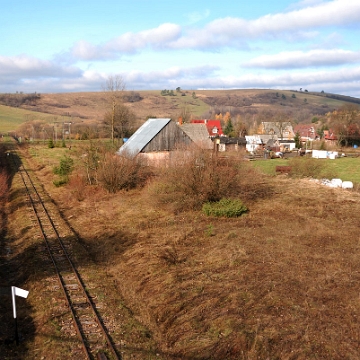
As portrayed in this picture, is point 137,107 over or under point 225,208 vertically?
over

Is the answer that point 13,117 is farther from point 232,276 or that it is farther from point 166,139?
point 232,276

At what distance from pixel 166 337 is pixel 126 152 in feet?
63.2

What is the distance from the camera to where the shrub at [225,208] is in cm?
1933

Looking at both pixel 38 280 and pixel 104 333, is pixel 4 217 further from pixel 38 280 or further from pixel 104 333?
pixel 104 333

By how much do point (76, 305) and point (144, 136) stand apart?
22998 mm

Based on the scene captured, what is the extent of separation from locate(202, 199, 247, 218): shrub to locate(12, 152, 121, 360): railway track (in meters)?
6.88

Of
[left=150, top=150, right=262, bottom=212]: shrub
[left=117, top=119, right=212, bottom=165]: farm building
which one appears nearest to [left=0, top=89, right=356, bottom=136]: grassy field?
[left=117, top=119, right=212, bottom=165]: farm building

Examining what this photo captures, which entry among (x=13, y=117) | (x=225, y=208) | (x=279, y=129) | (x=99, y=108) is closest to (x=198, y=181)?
(x=225, y=208)

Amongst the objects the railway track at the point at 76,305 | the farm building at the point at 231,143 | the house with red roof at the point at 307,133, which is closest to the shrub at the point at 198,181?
the railway track at the point at 76,305

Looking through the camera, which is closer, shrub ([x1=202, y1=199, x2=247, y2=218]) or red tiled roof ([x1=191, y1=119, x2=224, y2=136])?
shrub ([x1=202, y1=199, x2=247, y2=218])


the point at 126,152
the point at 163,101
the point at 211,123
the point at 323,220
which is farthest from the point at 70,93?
the point at 323,220

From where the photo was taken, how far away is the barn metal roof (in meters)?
30.8

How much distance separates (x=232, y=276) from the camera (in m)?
12.4

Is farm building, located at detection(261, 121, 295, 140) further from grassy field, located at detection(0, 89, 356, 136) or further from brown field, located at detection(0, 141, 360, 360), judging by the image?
brown field, located at detection(0, 141, 360, 360)
